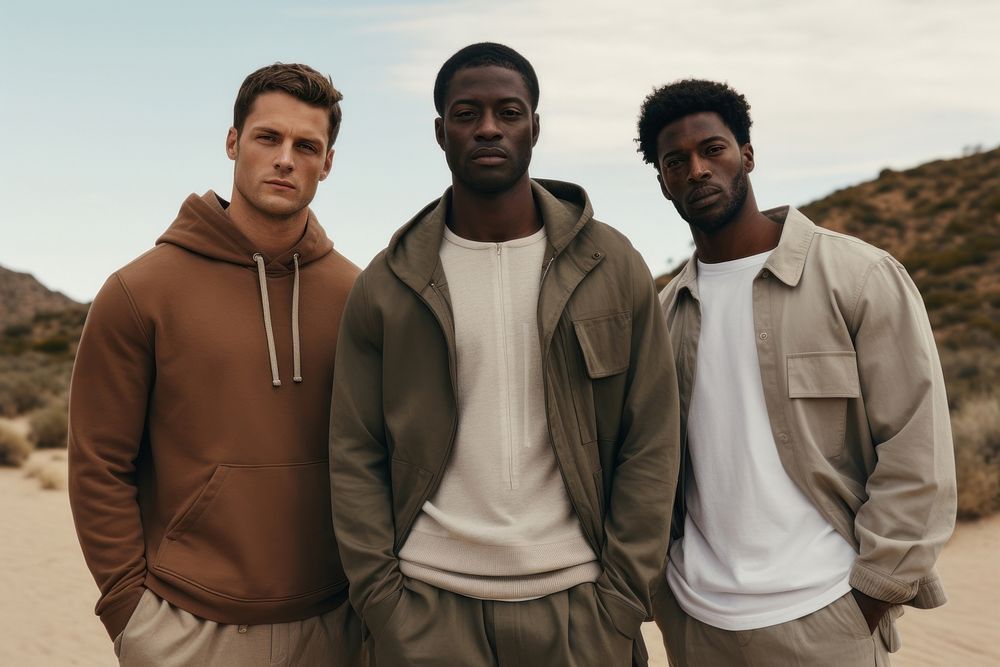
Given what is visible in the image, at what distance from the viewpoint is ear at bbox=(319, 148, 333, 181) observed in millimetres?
3169

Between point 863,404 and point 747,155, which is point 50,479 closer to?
point 747,155

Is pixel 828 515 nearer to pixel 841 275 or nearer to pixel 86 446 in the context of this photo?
pixel 841 275

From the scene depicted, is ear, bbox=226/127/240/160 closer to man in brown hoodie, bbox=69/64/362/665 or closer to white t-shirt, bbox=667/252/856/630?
man in brown hoodie, bbox=69/64/362/665

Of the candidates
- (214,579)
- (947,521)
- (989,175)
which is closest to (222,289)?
(214,579)

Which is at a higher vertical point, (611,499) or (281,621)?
(611,499)

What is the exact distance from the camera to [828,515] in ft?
8.92

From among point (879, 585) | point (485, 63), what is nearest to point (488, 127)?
point (485, 63)

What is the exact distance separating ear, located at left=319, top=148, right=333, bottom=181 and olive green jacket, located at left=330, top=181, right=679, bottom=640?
0.63 metres

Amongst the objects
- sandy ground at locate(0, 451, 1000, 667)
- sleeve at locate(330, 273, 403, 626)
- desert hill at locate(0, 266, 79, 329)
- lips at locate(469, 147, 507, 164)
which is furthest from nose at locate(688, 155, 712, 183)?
desert hill at locate(0, 266, 79, 329)

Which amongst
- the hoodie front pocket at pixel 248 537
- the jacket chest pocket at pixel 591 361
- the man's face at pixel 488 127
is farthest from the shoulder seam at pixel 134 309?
the jacket chest pocket at pixel 591 361

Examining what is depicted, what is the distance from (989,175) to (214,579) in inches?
1338

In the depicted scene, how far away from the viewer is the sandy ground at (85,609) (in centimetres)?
672

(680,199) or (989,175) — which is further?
(989,175)

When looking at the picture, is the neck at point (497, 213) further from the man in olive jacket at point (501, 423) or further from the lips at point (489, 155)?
the lips at point (489, 155)
